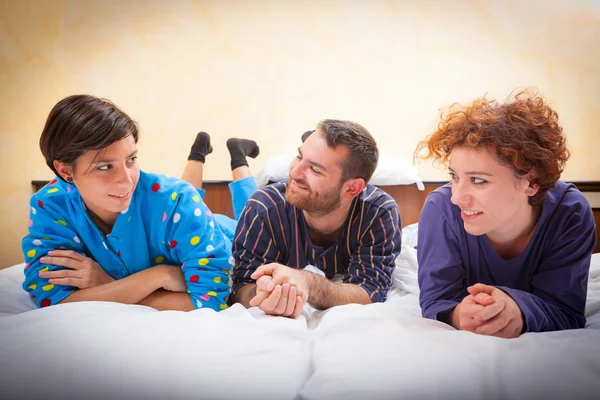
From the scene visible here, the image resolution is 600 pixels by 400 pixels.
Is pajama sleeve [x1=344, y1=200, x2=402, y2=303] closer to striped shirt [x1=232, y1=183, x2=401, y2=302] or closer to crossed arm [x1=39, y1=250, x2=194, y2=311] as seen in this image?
striped shirt [x1=232, y1=183, x2=401, y2=302]

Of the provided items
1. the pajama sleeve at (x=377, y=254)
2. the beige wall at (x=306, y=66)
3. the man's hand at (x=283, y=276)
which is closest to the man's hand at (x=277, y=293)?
the man's hand at (x=283, y=276)

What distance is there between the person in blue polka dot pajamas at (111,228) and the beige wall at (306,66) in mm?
1355

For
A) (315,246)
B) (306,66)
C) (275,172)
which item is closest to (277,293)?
(315,246)

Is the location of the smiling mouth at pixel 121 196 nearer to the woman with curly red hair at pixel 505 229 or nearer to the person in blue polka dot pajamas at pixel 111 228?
the person in blue polka dot pajamas at pixel 111 228

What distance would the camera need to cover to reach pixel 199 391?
587 mm

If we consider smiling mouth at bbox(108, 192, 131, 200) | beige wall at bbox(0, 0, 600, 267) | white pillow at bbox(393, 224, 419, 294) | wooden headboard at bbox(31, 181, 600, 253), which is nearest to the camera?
smiling mouth at bbox(108, 192, 131, 200)

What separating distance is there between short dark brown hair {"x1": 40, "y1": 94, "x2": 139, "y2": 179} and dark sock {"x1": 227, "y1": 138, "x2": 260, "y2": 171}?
39.8 inches

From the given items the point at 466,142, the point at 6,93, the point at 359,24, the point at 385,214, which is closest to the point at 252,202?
the point at 385,214

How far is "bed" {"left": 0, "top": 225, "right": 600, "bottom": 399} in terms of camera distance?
585mm

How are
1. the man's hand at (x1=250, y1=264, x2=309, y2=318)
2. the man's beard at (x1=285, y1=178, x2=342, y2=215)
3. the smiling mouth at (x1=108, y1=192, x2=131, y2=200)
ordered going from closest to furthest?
the man's hand at (x1=250, y1=264, x2=309, y2=318) → the smiling mouth at (x1=108, y1=192, x2=131, y2=200) → the man's beard at (x1=285, y1=178, x2=342, y2=215)

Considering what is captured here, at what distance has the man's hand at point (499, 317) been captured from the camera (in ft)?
2.54

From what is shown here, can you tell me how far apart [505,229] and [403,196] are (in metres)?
1.26

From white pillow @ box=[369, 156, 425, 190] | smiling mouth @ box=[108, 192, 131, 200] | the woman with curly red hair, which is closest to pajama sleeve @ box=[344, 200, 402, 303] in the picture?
the woman with curly red hair

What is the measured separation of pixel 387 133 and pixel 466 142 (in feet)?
5.20
